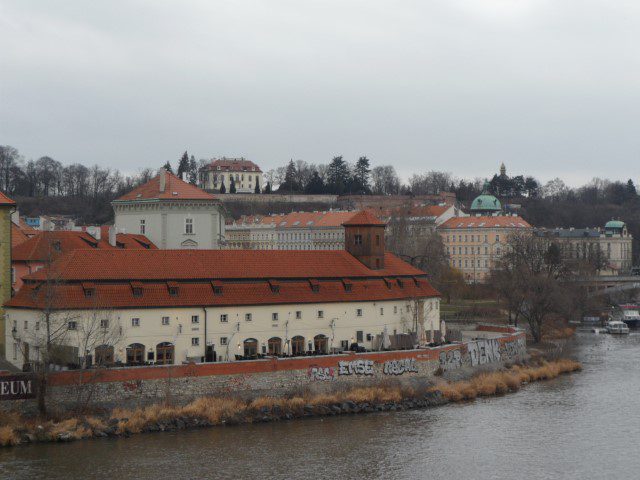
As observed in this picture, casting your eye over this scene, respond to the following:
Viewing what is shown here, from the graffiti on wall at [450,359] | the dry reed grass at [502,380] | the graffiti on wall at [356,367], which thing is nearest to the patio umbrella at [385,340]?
the graffiti on wall at [450,359]

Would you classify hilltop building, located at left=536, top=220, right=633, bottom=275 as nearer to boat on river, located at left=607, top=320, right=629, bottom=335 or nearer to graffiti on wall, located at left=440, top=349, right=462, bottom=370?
boat on river, located at left=607, top=320, right=629, bottom=335

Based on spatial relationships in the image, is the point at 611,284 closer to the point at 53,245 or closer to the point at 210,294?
the point at 210,294

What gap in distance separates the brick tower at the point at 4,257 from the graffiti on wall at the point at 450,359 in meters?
18.1

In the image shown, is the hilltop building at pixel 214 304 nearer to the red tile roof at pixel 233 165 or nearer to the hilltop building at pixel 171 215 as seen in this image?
the hilltop building at pixel 171 215

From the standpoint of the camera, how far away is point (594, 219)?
138250 millimetres

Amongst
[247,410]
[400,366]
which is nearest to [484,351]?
[400,366]

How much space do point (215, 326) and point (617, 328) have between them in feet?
137

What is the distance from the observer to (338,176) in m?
147

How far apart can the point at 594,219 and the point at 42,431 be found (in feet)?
384

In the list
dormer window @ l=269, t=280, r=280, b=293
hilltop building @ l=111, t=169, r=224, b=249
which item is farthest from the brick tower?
hilltop building @ l=111, t=169, r=224, b=249

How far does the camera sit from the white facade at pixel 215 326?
36.3 metres

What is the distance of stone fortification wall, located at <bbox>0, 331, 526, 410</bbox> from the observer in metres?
33.3

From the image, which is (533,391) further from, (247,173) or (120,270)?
(247,173)

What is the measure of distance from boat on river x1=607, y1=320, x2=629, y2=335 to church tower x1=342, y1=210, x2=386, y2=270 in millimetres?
31115
